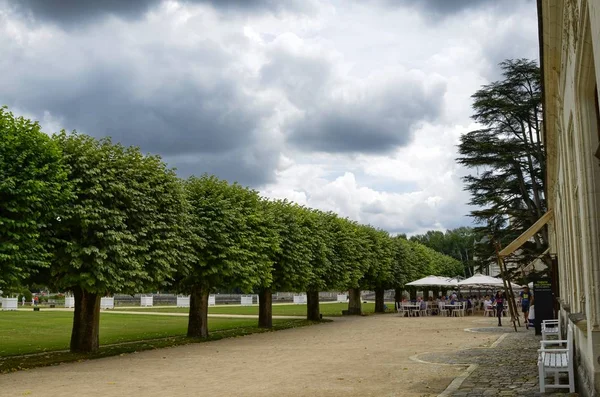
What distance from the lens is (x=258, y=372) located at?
46.7 ft

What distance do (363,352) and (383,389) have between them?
7.05 meters

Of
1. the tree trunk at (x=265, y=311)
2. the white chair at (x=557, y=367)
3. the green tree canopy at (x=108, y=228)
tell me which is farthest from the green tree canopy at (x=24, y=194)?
the tree trunk at (x=265, y=311)

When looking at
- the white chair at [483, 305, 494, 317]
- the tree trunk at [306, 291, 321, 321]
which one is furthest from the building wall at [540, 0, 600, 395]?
the white chair at [483, 305, 494, 317]

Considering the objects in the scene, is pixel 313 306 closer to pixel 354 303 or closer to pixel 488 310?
pixel 354 303

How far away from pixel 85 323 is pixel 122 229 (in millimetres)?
3269

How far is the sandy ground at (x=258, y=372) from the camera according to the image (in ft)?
38.2

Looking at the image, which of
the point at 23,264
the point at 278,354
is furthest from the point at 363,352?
the point at 23,264

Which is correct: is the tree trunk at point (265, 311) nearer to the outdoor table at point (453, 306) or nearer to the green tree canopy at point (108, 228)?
the green tree canopy at point (108, 228)

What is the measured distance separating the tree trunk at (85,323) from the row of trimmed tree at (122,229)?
0.03m

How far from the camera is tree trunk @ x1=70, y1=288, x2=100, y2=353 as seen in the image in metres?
18.9

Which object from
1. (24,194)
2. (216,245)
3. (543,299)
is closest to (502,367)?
(543,299)

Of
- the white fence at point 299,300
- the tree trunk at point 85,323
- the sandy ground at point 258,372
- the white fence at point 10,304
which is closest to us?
the sandy ground at point 258,372

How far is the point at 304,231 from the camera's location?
110 ft

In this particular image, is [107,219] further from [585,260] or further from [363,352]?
[585,260]
